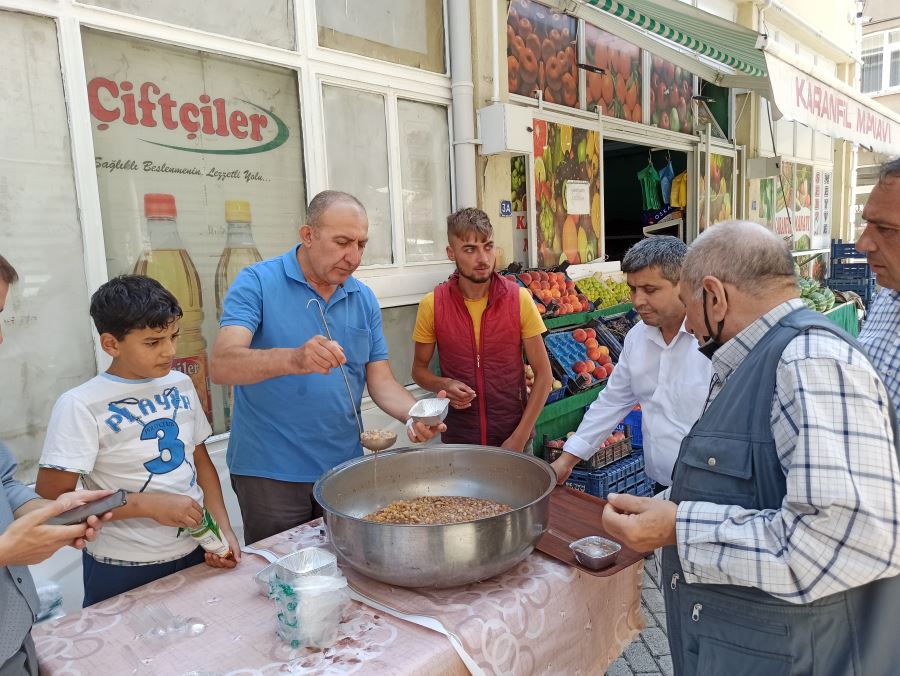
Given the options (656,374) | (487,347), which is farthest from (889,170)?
(487,347)

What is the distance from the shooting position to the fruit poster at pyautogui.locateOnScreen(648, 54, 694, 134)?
23.2 ft

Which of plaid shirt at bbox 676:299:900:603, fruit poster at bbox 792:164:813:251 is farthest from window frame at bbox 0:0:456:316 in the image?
Answer: fruit poster at bbox 792:164:813:251

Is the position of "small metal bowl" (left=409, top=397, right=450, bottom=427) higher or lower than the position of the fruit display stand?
higher

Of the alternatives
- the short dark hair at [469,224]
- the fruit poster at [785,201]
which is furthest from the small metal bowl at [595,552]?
the fruit poster at [785,201]

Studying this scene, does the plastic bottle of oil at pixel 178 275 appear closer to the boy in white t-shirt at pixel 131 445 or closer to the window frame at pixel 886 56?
the boy in white t-shirt at pixel 131 445

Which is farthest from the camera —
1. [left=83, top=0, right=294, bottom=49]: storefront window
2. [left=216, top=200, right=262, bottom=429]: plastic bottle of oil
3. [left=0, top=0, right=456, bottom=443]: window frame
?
[left=216, top=200, right=262, bottom=429]: plastic bottle of oil

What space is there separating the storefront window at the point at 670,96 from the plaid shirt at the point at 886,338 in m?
5.70

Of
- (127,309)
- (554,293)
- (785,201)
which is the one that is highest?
(785,201)

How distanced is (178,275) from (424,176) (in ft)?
6.62

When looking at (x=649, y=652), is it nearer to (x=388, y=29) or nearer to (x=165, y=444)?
(x=165, y=444)

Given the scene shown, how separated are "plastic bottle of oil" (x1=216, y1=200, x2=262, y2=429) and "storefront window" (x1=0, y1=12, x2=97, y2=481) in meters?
0.69

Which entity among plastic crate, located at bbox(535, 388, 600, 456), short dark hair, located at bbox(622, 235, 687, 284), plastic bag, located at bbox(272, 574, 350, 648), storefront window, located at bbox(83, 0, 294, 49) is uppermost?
storefront window, located at bbox(83, 0, 294, 49)

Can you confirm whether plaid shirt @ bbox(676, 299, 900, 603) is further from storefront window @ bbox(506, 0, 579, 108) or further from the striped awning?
storefront window @ bbox(506, 0, 579, 108)

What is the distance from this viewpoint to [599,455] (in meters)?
4.00
